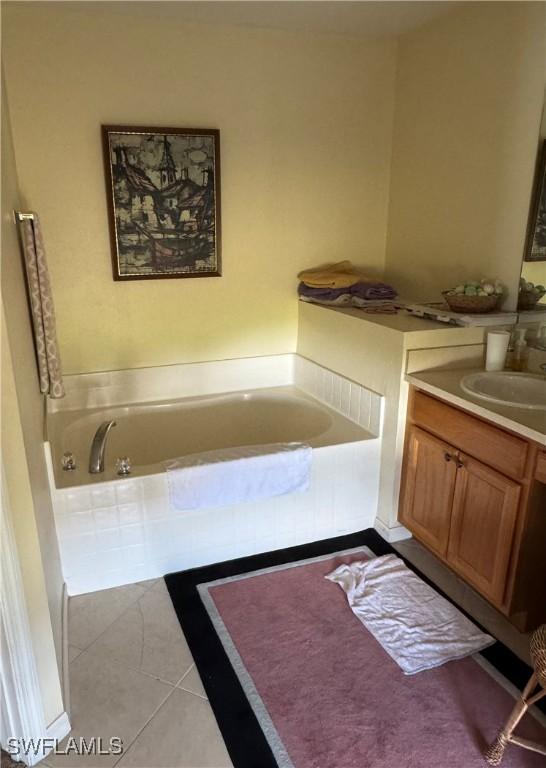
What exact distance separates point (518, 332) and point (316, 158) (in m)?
1.52

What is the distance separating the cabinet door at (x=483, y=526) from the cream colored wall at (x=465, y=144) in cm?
93

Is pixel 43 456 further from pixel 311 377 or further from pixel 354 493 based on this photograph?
pixel 311 377

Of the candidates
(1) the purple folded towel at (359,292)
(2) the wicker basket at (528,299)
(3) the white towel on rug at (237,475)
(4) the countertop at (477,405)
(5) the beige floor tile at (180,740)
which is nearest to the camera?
(5) the beige floor tile at (180,740)

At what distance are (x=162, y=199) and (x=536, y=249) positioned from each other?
1.81m

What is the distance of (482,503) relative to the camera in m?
1.97

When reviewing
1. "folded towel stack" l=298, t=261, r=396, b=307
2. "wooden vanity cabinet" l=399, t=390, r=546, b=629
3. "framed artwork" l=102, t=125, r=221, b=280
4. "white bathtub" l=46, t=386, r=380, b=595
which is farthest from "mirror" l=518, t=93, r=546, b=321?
"framed artwork" l=102, t=125, r=221, b=280

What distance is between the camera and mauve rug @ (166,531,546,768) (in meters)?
1.55

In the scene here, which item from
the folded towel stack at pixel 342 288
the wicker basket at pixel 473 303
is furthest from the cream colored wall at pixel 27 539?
the folded towel stack at pixel 342 288

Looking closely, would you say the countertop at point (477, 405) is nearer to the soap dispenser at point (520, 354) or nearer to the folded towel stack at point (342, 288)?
the soap dispenser at point (520, 354)

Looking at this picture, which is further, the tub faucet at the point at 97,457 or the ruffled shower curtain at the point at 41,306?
the tub faucet at the point at 97,457

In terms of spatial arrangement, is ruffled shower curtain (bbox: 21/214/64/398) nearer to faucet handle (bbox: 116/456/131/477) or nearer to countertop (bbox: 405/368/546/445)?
Result: faucet handle (bbox: 116/456/131/477)

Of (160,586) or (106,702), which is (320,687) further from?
(160,586)

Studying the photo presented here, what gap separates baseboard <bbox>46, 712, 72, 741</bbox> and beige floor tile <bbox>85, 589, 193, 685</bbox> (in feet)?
0.94

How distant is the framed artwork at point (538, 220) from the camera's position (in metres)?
2.24
